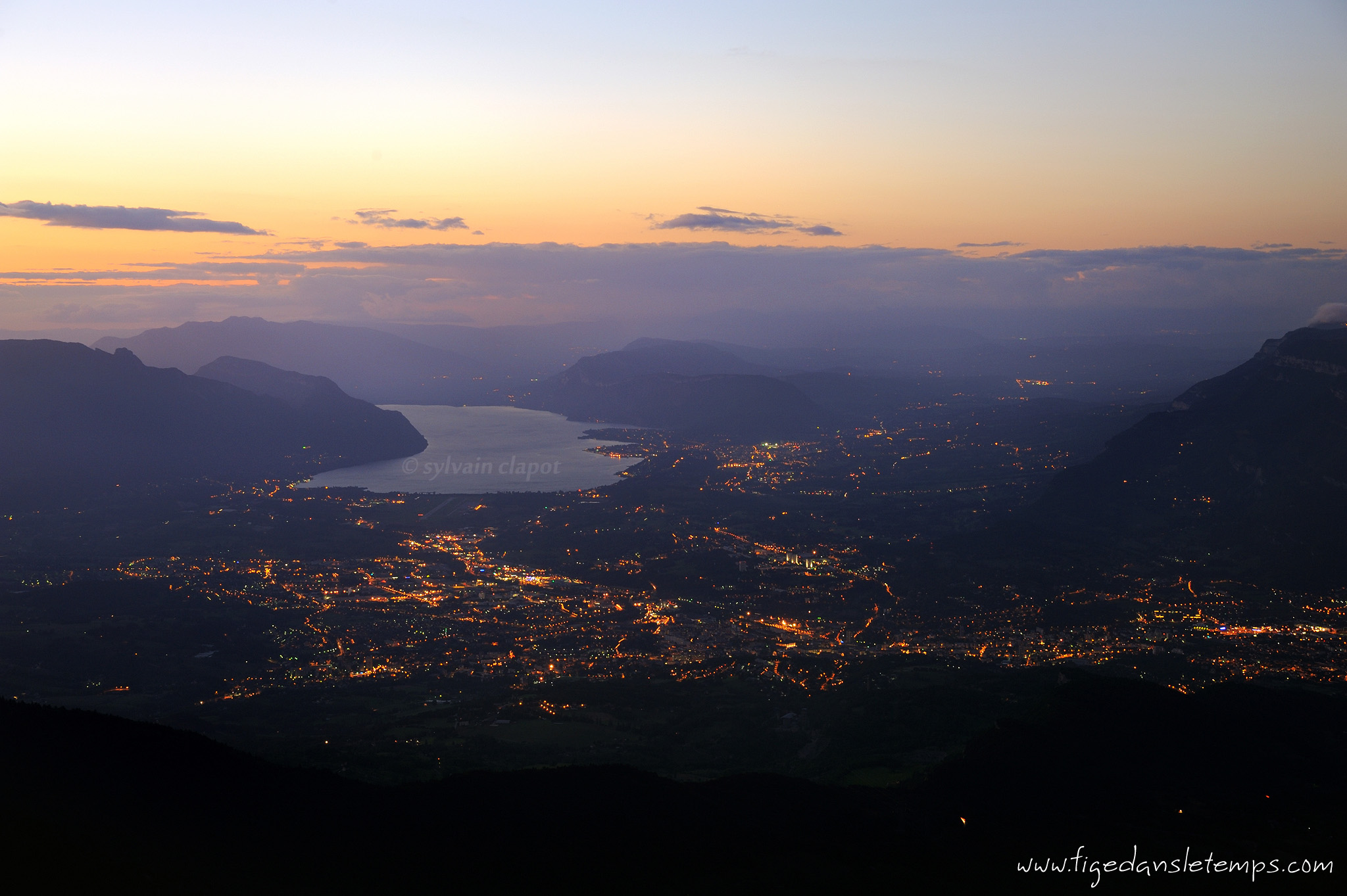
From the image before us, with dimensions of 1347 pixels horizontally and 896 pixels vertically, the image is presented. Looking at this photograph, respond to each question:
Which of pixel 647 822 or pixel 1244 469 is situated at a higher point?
pixel 1244 469

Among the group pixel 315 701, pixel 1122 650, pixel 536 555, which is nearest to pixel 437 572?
A: pixel 536 555

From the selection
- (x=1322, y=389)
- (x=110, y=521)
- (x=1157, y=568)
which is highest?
(x=1322, y=389)

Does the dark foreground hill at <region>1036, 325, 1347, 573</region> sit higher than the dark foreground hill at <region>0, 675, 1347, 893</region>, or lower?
higher

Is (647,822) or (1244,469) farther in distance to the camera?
(1244,469)

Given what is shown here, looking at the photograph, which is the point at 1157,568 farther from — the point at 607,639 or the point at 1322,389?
the point at 607,639

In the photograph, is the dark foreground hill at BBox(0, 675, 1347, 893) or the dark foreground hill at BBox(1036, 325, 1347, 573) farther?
the dark foreground hill at BBox(1036, 325, 1347, 573)
